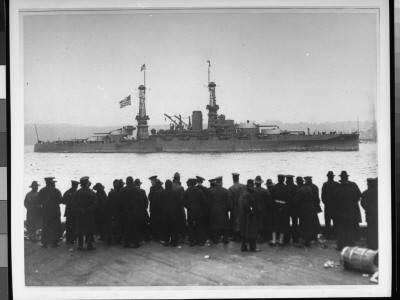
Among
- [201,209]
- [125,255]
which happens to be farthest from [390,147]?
[125,255]

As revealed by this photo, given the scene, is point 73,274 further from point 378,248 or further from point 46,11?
point 378,248

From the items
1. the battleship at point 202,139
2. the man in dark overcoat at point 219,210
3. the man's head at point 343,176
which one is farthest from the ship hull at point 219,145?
the man in dark overcoat at point 219,210

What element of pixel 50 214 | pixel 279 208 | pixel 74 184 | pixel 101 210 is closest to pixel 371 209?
pixel 279 208

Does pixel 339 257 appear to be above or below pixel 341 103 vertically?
below

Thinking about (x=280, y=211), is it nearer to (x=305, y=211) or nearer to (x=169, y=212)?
(x=305, y=211)

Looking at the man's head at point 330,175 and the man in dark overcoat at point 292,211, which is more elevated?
the man's head at point 330,175

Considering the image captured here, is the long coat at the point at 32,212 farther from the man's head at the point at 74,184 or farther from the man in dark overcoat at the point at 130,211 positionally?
the man in dark overcoat at the point at 130,211
